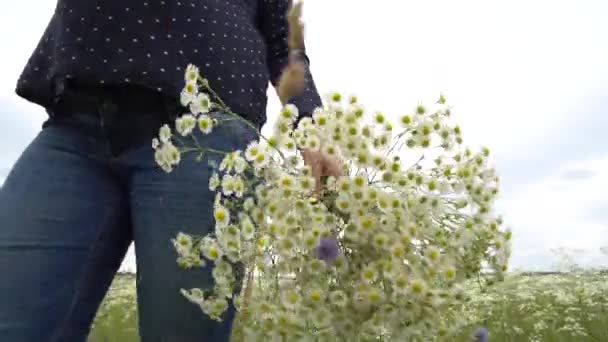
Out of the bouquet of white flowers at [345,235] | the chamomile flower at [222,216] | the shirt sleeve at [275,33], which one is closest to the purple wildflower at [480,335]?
the bouquet of white flowers at [345,235]

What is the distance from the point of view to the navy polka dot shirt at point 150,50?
54.9 inches

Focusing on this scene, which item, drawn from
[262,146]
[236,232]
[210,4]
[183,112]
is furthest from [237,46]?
[236,232]

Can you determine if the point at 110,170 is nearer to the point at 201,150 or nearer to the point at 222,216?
the point at 201,150

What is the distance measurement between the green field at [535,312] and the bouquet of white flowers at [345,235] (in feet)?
8.03

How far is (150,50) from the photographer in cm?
142

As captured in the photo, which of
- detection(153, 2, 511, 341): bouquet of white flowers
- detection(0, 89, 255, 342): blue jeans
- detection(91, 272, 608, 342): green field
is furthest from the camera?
detection(91, 272, 608, 342): green field

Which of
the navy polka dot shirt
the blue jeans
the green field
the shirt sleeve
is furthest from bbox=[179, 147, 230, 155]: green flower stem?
the green field

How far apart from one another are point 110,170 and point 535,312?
3.93 meters

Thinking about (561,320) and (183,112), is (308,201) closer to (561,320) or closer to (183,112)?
(183,112)

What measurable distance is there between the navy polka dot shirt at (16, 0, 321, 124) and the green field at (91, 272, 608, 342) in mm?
2445

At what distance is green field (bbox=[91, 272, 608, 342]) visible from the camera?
3916 mm

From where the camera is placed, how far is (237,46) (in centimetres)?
154

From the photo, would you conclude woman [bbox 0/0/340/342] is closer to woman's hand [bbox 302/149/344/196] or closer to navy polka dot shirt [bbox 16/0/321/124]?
navy polka dot shirt [bbox 16/0/321/124]

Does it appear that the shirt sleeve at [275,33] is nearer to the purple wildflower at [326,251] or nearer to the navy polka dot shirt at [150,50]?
the navy polka dot shirt at [150,50]
